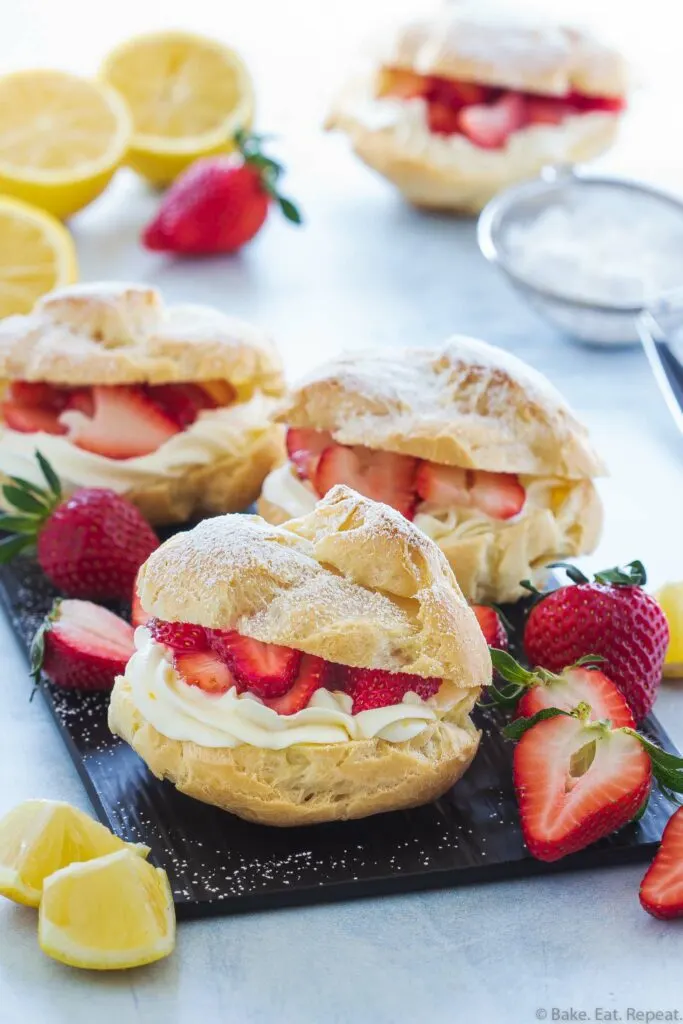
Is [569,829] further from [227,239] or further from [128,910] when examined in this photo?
[227,239]

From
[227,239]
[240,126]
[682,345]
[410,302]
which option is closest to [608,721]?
[682,345]

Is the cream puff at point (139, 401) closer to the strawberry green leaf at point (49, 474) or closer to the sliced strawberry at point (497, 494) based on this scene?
the strawberry green leaf at point (49, 474)

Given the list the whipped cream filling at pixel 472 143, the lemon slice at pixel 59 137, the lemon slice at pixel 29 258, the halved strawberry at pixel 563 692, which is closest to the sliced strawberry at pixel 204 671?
the halved strawberry at pixel 563 692

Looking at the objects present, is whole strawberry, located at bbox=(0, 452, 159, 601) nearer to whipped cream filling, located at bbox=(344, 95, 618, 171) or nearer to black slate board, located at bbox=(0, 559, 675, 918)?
black slate board, located at bbox=(0, 559, 675, 918)

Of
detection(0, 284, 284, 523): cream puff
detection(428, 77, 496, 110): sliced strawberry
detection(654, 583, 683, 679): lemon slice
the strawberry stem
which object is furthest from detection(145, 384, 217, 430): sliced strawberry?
detection(428, 77, 496, 110): sliced strawberry

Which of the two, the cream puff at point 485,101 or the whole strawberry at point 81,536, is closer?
the whole strawberry at point 81,536

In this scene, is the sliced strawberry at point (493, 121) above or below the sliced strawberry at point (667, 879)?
above

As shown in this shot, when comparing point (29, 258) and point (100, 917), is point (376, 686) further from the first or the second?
point (29, 258)
